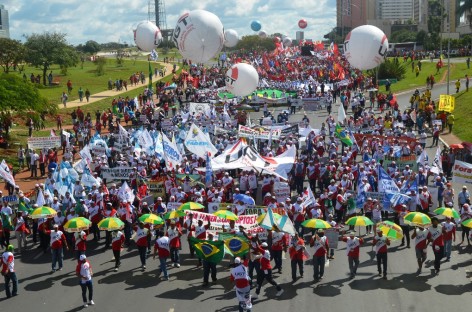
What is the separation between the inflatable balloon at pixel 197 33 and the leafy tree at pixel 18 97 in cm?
849

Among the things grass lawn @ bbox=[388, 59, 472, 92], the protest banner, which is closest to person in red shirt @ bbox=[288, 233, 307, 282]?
the protest banner

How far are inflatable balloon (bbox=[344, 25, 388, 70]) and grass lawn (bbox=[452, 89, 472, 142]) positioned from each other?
6.20 m

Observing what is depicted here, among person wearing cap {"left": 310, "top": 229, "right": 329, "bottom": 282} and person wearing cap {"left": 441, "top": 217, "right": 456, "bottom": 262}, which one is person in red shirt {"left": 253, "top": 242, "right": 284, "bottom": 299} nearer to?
person wearing cap {"left": 310, "top": 229, "right": 329, "bottom": 282}

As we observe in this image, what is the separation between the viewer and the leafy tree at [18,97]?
32.8 meters

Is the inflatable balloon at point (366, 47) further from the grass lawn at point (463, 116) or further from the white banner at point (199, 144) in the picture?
the white banner at point (199, 144)

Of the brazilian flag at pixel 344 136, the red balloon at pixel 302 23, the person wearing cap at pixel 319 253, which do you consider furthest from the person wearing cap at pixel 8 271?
the red balloon at pixel 302 23

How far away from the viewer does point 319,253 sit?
15.7m

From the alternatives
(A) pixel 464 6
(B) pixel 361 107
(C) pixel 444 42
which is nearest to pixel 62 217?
(B) pixel 361 107

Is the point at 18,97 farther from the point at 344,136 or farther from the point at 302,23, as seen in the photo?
the point at 302,23

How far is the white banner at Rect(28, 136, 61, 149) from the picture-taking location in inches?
1139

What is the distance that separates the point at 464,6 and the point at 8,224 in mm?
67302

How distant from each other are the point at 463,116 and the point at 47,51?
47562mm

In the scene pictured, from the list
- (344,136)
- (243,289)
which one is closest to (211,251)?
(243,289)

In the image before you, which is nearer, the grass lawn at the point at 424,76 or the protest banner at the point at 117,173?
the protest banner at the point at 117,173
